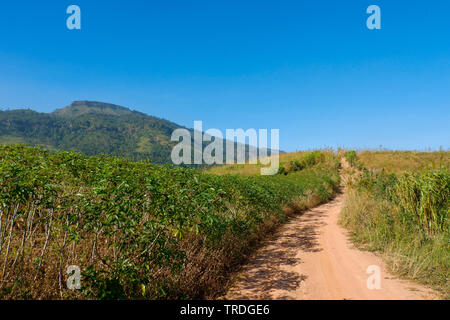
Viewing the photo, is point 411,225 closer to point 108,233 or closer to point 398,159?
point 108,233

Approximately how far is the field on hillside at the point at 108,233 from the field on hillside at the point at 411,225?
342 centimetres

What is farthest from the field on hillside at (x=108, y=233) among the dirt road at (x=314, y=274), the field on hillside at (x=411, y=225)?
the field on hillside at (x=411, y=225)

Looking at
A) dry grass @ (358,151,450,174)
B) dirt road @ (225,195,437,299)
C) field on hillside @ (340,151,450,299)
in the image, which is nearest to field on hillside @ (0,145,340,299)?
dirt road @ (225,195,437,299)

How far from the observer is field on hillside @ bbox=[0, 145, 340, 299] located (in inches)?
113

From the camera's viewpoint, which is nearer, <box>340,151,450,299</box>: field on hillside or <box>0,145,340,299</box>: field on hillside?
<box>0,145,340,299</box>: field on hillside

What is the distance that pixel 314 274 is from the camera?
198 inches

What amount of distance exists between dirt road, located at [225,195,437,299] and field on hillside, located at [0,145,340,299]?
540 millimetres

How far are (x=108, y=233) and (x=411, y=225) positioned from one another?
281 inches

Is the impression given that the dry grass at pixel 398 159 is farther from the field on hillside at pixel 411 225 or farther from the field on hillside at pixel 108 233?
the field on hillside at pixel 108 233

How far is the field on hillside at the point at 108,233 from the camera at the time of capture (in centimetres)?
287

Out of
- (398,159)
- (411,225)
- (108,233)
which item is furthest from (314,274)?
(398,159)

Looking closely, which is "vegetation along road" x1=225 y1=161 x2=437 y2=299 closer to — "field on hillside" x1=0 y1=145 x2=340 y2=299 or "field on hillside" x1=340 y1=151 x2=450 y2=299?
"field on hillside" x1=340 y1=151 x2=450 y2=299

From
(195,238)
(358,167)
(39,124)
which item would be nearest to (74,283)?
(195,238)

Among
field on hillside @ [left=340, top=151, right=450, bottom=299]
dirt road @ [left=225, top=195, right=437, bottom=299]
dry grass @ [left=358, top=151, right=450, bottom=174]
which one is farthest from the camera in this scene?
dry grass @ [left=358, top=151, right=450, bottom=174]
